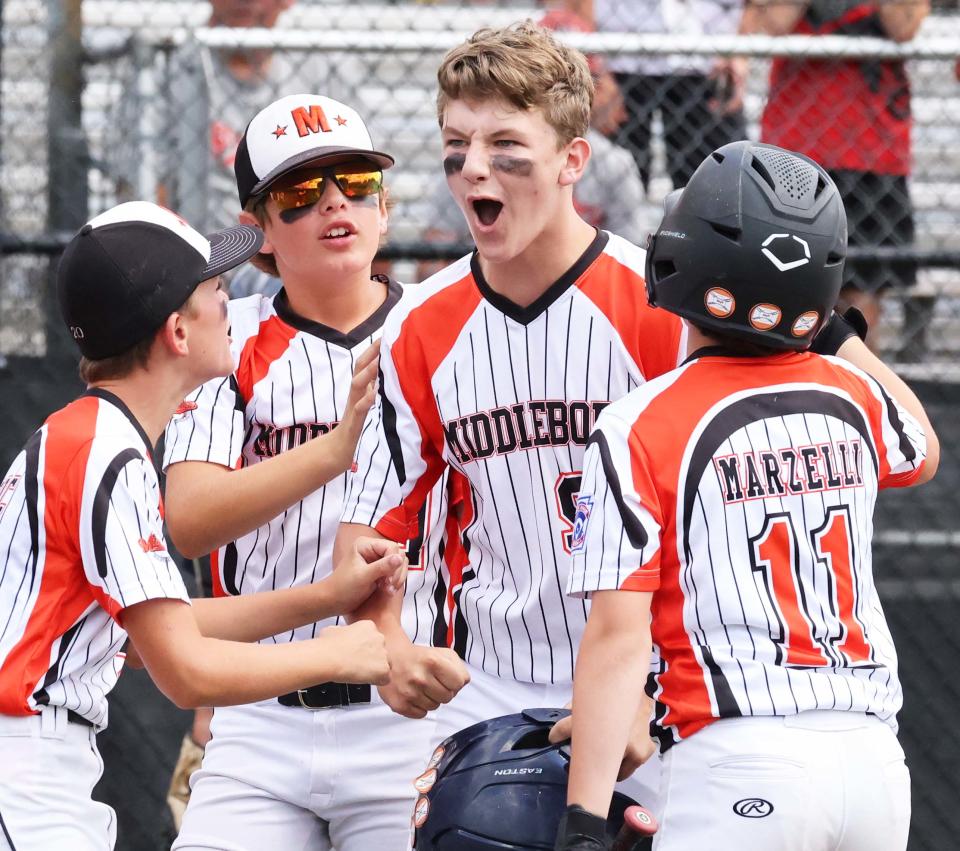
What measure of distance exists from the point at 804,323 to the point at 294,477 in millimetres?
1143

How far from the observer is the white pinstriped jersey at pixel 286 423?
10.7 ft

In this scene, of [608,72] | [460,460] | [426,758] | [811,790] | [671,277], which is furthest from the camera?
[608,72]

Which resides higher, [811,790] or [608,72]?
[608,72]

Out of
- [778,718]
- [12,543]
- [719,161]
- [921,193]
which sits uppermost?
[921,193]

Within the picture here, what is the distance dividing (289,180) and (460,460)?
0.82 metres

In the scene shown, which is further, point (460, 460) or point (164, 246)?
point (460, 460)

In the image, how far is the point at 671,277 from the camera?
2.53 meters

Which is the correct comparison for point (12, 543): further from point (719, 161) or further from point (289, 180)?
point (719, 161)

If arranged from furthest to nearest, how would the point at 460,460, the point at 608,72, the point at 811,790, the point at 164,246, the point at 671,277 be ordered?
1. the point at 608,72
2. the point at 460,460
3. the point at 164,246
4. the point at 671,277
5. the point at 811,790

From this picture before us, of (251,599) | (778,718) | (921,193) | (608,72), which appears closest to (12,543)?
(251,599)

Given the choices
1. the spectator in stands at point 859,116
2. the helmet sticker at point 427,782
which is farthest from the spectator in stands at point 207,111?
the helmet sticker at point 427,782

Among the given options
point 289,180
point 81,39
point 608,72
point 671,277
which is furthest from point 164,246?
point 608,72

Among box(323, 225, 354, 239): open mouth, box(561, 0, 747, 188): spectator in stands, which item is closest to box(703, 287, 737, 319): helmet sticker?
box(323, 225, 354, 239): open mouth

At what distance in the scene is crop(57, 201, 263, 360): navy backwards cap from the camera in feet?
8.91
